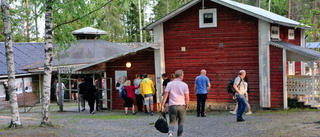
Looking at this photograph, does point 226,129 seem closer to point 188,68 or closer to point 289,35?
point 188,68

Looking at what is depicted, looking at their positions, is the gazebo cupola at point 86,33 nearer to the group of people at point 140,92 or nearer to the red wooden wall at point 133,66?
the red wooden wall at point 133,66

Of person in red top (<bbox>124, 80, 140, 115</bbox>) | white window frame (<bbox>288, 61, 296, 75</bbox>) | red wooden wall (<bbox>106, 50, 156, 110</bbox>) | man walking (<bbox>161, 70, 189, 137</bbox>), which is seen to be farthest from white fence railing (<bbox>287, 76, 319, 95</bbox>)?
man walking (<bbox>161, 70, 189, 137</bbox>)

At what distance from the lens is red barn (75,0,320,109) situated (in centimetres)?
1609

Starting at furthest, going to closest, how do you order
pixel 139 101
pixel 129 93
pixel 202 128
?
pixel 139 101 < pixel 129 93 < pixel 202 128

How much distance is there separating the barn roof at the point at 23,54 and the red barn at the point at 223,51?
10510 mm

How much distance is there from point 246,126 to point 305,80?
5999 millimetres

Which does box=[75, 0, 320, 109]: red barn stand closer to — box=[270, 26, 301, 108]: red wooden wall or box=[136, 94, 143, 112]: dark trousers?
box=[270, 26, 301, 108]: red wooden wall

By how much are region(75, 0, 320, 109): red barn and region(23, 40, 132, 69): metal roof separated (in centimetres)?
897

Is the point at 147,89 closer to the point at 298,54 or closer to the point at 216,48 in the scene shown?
the point at 216,48

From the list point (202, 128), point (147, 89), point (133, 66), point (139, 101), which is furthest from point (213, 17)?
point (202, 128)

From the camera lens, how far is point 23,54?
94.3ft

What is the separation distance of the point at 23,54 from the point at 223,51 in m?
17.3

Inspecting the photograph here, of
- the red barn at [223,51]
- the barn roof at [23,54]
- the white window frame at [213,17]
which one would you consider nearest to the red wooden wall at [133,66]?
the red barn at [223,51]

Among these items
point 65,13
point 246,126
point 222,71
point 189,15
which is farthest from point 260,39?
point 65,13
